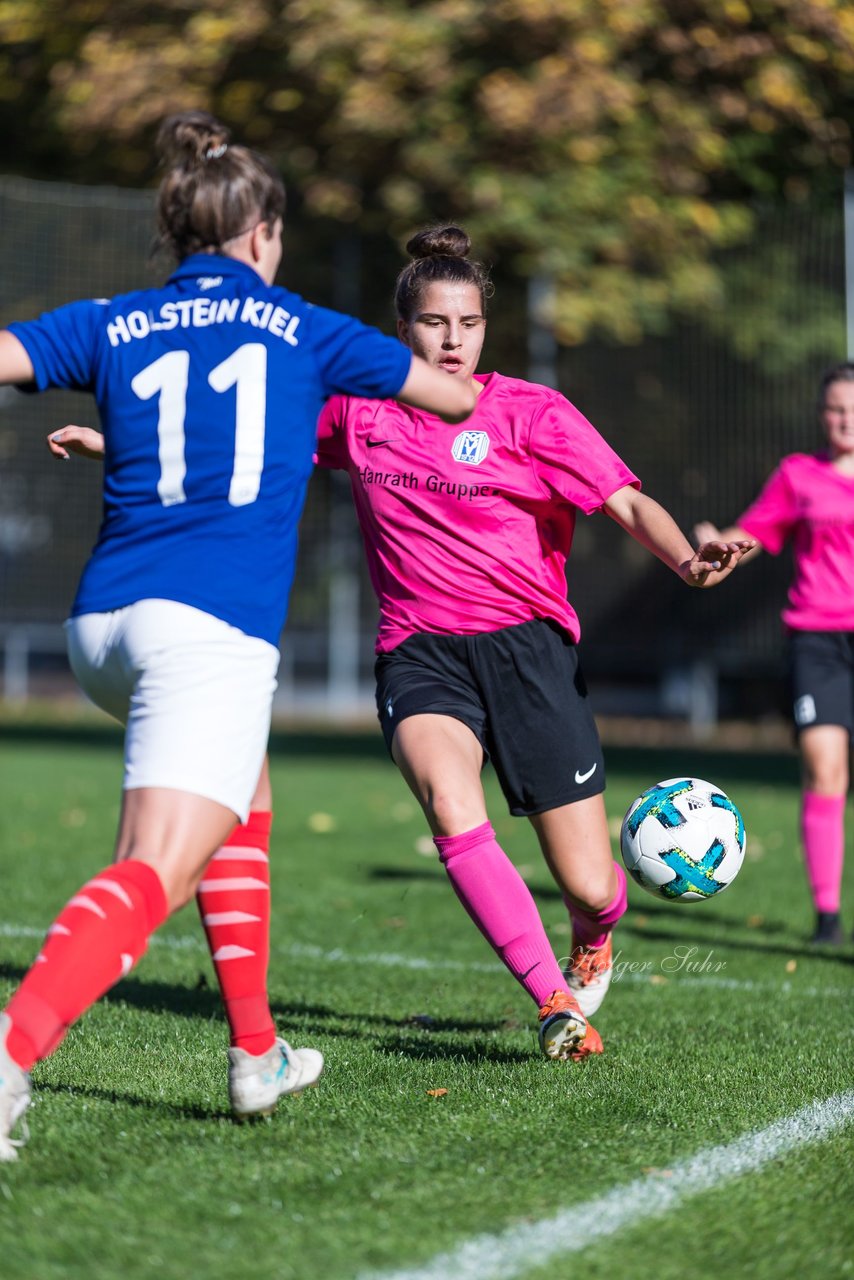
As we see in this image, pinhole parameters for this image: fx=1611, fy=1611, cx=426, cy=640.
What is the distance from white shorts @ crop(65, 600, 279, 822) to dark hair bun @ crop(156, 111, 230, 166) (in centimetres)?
90

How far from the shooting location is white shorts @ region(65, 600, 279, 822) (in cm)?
300

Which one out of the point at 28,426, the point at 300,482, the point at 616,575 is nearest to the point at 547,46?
the point at 616,575

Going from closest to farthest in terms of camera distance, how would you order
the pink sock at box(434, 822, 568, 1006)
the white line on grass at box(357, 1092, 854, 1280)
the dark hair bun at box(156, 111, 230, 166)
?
the white line on grass at box(357, 1092, 854, 1280) < the dark hair bun at box(156, 111, 230, 166) < the pink sock at box(434, 822, 568, 1006)

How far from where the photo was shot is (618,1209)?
2.92 meters

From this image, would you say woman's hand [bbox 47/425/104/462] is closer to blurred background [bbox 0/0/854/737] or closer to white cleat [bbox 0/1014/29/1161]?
white cleat [bbox 0/1014/29/1161]

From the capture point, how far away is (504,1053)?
4340 millimetres

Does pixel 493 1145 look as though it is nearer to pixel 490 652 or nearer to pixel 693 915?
pixel 490 652

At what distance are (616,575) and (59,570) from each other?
6.43 meters

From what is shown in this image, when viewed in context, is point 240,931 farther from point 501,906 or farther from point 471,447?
point 471,447

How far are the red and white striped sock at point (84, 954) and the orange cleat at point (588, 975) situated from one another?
6.25ft

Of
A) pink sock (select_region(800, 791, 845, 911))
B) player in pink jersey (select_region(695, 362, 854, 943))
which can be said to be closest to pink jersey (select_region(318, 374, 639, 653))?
player in pink jersey (select_region(695, 362, 854, 943))

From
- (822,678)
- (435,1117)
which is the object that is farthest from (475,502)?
(822,678)

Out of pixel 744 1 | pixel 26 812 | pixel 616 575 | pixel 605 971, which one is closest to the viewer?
pixel 605 971

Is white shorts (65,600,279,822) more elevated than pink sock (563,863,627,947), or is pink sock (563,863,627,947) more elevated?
white shorts (65,600,279,822)
